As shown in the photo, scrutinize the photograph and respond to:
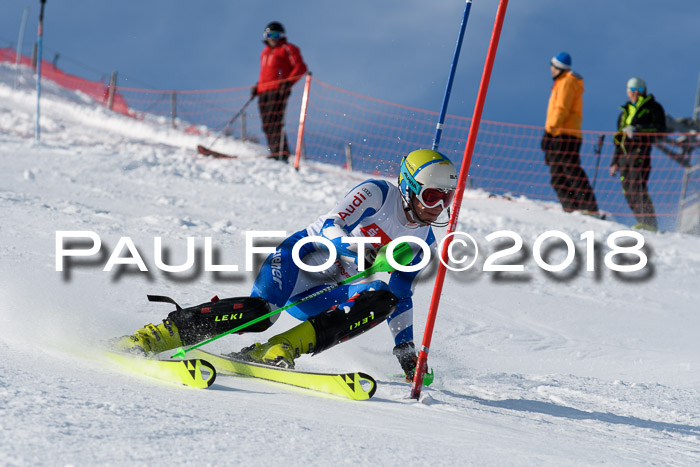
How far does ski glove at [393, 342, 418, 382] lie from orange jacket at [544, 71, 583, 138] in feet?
22.4

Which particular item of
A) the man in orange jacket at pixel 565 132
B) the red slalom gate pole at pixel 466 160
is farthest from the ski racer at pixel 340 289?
the man in orange jacket at pixel 565 132

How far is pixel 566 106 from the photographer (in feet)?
33.4

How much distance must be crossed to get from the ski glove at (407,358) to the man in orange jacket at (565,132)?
654 centimetres

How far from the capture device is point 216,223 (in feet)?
25.0

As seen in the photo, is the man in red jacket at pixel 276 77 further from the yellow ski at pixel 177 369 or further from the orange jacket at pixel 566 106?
the yellow ski at pixel 177 369

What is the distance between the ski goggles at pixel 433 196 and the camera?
3.80 metres

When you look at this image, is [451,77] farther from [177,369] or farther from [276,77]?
[276,77]

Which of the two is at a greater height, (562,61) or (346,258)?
(562,61)

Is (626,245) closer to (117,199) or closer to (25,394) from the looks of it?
(117,199)

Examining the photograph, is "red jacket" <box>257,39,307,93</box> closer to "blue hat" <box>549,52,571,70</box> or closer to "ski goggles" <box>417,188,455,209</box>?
"blue hat" <box>549,52,571,70</box>

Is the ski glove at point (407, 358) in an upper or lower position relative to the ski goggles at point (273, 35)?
lower

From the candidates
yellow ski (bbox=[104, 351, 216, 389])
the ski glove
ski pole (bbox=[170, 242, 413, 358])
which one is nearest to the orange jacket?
the ski glove

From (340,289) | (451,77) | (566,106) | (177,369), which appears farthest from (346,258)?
(566,106)

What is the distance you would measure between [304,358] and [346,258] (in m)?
0.76
